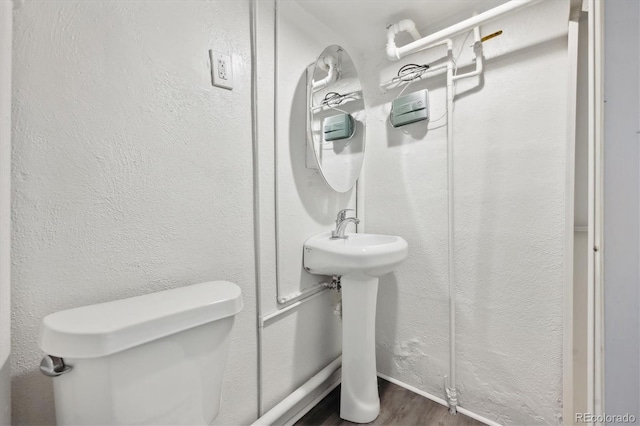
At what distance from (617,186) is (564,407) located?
99 cm

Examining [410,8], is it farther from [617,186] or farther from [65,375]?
[65,375]

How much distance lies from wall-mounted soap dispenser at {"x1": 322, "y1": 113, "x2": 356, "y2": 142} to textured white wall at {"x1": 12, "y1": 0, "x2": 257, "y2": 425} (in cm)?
44

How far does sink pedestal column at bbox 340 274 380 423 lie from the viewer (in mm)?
1242

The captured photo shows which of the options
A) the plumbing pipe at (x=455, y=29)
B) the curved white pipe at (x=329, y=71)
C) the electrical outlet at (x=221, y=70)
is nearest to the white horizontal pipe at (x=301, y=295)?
the electrical outlet at (x=221, y=70)

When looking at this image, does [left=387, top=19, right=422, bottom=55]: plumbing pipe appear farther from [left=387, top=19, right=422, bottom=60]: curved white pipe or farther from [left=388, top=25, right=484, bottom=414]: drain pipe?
[left=388, top=25, right=484, bottom=414]: drain pipe

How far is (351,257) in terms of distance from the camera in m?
1.14

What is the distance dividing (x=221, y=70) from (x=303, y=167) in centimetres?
52

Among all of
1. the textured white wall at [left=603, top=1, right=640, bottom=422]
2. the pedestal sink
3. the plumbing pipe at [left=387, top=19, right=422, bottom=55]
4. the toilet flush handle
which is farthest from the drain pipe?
the toilet flush handle

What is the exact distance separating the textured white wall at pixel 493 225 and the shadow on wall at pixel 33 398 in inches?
54.9

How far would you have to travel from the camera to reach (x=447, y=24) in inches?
54.8

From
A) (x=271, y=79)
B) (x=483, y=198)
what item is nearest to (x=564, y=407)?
(x=483, y=198)

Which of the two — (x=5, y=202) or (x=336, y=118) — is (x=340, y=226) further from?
(x=5, y=202)

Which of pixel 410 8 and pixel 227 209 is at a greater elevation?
pixel 410 8

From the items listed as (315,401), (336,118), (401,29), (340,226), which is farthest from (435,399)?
(401,29)
